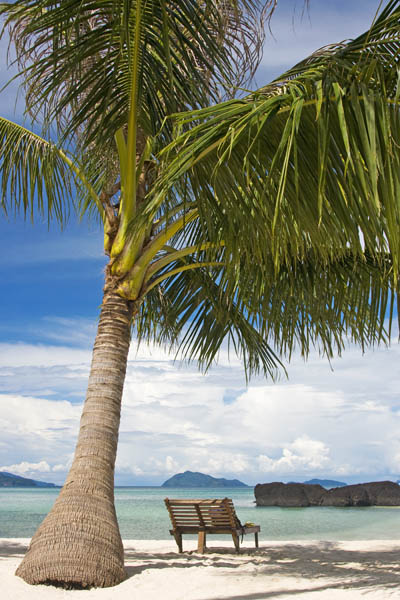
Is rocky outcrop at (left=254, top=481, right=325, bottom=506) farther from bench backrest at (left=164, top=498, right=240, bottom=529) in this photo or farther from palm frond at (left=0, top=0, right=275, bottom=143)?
palm frond at (left=0, top=0, right=275, bottom=143)

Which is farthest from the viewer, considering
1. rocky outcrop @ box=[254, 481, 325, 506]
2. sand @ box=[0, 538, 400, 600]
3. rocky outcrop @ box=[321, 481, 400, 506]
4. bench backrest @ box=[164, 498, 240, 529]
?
rocky outcrop @ box=[254, 481, 325, 506]

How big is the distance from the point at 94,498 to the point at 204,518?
2441mm

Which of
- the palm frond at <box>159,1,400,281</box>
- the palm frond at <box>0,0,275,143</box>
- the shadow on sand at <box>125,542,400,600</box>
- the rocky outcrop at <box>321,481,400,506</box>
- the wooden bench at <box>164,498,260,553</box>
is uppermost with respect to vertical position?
the palm frond at <box>0,0,275,143</box>

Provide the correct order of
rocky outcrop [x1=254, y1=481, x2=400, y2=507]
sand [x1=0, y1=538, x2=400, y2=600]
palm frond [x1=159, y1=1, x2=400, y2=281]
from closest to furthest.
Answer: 1. palm frond [x1=159, y1=1, x2=400, y2=281]
2. sand [x1=0, y1=538, x2=400, y2=600]
3. rocky outcrop [x1=254, y1=481, x2=400, y2=507]

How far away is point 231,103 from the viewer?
399 cm

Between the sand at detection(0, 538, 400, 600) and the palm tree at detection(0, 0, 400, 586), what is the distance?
30 cm

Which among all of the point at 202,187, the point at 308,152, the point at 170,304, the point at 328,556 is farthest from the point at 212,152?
the point at 328,556

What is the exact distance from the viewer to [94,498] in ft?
17.2

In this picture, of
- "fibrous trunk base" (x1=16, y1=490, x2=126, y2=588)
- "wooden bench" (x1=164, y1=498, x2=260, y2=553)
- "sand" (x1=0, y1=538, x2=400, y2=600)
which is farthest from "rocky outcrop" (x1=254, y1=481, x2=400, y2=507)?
"fibrous trunk base" (x1=16, y1=490, x2=126, y2=588)

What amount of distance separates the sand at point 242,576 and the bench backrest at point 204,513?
14.3 inches

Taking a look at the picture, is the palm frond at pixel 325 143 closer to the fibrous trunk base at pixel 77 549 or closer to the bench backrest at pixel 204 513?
the fibrous trunk base at pixel 77 549

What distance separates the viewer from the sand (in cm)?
458

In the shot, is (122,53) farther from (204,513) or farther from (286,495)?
(286,495)

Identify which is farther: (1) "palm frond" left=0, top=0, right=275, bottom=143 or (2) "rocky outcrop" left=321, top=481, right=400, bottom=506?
(2) "rocky outcrop" left=321, top=481, right=400, bottom=506
